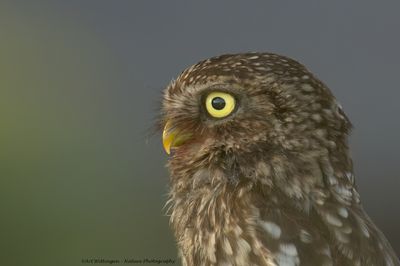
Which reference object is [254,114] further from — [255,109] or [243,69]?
[243,69]

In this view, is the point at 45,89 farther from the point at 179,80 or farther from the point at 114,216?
the point at 179,80

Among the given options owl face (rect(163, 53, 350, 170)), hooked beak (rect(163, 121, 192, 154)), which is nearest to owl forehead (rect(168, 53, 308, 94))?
owl face (rect(163, 53, 350, 170))

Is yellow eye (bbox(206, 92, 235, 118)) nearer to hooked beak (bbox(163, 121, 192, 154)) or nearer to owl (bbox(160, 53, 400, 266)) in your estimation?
owl (bbox(160, 53, 400, 266))

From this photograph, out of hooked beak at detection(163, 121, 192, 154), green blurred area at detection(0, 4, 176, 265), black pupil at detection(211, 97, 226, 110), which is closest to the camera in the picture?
black pupil at detection(211, 97, 226, 110)

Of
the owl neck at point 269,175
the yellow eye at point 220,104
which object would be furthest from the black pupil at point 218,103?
the owl neck at point 269,175

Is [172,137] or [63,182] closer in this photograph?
[172,137]

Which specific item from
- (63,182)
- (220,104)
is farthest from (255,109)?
(63,182)
